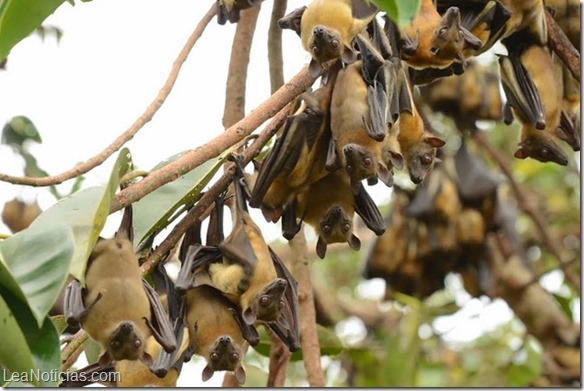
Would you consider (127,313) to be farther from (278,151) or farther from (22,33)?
(22,33)

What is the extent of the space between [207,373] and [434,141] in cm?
49

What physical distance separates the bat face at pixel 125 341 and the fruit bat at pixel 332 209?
0.30 metres

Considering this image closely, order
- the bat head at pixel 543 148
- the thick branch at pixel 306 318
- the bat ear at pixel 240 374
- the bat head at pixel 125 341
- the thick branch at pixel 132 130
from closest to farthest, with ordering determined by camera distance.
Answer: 1. the bat head at pixel 125 341
2. the bat ear at pixel 240 374
3. the thick branch at pixel 132 130
4. the bat head at pixel 543 148
5. the thick branch at pixel 306 318

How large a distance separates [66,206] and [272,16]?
3.91 feet

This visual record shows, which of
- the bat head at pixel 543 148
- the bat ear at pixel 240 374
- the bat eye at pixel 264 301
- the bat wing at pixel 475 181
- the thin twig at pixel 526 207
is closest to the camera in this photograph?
the bat eye at pixel 264 301

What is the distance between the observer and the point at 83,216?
1.61 m

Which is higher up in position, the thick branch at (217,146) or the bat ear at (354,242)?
the thick branch at (217,146)

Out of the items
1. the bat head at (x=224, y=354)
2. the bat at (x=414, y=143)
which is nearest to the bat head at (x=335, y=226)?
the bat at (x=414, y=143)

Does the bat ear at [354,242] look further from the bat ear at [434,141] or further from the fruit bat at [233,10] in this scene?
the fruit bat at [233,10]

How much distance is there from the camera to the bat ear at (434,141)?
1.71 m

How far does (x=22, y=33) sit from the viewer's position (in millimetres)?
1615

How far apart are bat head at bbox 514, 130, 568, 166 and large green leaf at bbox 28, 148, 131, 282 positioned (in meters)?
0.77

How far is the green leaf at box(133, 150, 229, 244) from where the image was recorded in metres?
1.79

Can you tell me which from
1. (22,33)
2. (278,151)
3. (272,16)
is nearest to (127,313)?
(278,151)
